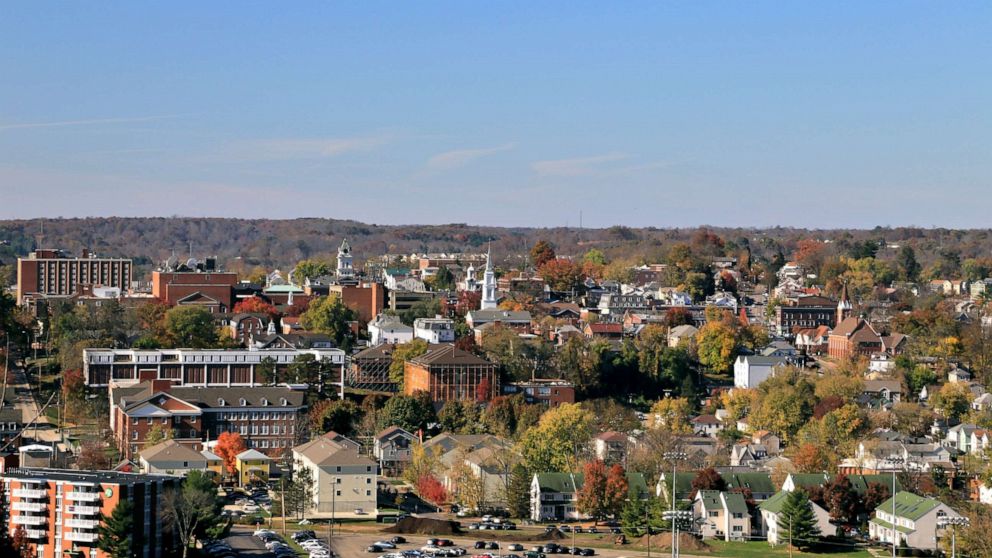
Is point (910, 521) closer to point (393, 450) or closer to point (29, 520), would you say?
point (393, 450)

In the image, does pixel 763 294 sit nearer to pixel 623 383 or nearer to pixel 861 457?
pixel 623 383

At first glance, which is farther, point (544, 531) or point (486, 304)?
point (486, 304)

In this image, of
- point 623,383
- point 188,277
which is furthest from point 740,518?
point 188,277

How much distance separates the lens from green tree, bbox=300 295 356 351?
8244 centimetres

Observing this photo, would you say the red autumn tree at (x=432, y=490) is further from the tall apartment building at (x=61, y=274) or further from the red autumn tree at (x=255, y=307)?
the tall apartment building at (x=61, y=274)

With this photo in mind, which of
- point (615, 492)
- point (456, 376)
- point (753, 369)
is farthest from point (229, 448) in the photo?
point (753, 369)

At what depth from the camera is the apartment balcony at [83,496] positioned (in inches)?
1666

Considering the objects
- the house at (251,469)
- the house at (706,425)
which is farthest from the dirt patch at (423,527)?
the house at (706,425)

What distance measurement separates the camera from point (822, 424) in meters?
63.2

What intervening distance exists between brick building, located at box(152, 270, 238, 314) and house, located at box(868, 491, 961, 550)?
4368 centimetres

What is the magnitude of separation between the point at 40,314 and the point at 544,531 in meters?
44.7

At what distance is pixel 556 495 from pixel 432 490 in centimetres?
409

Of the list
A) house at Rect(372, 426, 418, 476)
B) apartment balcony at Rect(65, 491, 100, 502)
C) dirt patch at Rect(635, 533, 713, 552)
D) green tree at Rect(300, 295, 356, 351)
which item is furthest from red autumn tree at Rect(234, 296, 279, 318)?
apartment balcony at Rect(65, 491, 100, 502)

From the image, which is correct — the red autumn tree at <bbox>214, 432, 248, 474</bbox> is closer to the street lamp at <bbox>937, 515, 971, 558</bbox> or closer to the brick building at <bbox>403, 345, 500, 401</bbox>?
the brick building at <bbox>403, 345, 500, 401</bbox>
